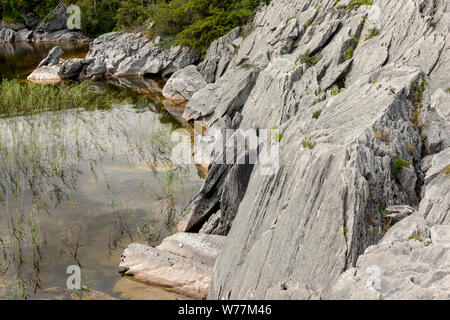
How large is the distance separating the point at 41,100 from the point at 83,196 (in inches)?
583

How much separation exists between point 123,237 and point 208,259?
3515 millimetres

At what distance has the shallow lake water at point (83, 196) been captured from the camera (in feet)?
41.9

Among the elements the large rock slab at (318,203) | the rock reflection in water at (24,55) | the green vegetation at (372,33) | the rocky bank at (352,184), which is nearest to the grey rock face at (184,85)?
the rocky bank at (352,184)

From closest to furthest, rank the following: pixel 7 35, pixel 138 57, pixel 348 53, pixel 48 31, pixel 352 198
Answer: pixel 352 198 < pixel 348 53 < pixel 138 57 < pixel 7 35 < pixel 48 31

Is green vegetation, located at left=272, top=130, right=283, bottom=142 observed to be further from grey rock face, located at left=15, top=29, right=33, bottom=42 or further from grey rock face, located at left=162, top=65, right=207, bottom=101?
grey rock face, located at left=15, top=29, right=33, bottom=42

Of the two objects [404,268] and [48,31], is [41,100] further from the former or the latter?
[48,31]

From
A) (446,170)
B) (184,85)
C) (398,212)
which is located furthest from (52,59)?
(446,170)

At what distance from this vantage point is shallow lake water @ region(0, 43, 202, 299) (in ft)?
41.9

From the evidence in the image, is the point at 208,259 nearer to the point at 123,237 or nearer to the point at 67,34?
the point at 123,237

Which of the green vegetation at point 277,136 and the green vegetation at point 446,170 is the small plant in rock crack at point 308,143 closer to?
the green vegetation at point 277,136

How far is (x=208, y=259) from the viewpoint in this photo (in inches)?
523

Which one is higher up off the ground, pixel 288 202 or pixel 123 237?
pixel 288 202

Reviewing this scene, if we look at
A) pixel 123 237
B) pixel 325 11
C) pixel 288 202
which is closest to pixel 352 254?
pixel 288 202

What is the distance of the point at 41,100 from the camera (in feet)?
95.2
